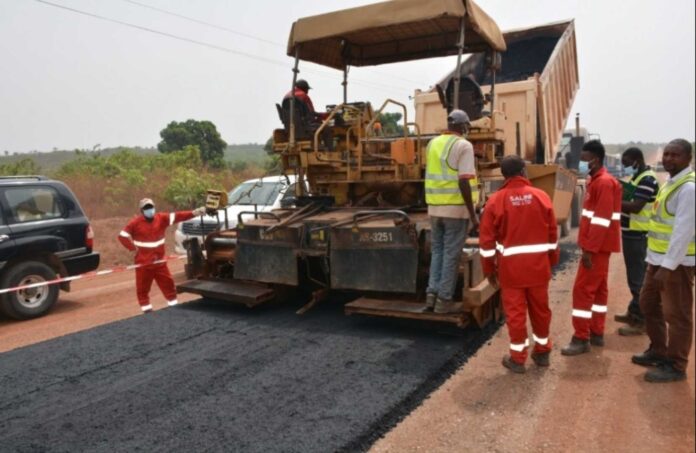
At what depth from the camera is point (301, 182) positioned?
20.2 ft

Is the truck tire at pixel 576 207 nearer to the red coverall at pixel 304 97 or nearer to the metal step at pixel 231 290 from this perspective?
the red coverall at pixel 304 97

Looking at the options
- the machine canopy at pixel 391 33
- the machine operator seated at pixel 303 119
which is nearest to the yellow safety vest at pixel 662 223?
the machine canopy at pixel 391 33

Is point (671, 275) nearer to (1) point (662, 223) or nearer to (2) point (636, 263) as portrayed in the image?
(1) point (662, 223)

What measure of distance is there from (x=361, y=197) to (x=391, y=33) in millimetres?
1903

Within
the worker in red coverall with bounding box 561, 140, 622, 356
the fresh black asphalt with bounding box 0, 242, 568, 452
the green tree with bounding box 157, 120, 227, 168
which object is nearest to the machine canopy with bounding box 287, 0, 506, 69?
the worker in red coverall with bounding box 561, 140, 622, 356

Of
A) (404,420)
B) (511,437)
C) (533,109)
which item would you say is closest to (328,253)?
(404,420)

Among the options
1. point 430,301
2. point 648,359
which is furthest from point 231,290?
point 648,359

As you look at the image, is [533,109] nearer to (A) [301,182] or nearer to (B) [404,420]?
(A) [301,182]

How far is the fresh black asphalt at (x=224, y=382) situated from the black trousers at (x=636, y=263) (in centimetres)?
143

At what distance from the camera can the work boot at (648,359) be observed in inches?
159

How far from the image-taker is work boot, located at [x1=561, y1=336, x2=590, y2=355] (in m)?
4.34

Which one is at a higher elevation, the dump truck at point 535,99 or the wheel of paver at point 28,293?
the dump truck at point 535,99

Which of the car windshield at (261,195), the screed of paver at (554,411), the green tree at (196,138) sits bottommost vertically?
the screed of paver at (554,411)

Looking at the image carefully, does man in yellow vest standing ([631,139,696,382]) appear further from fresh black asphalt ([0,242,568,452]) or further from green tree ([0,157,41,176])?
green tree ([0,157,41,176])
